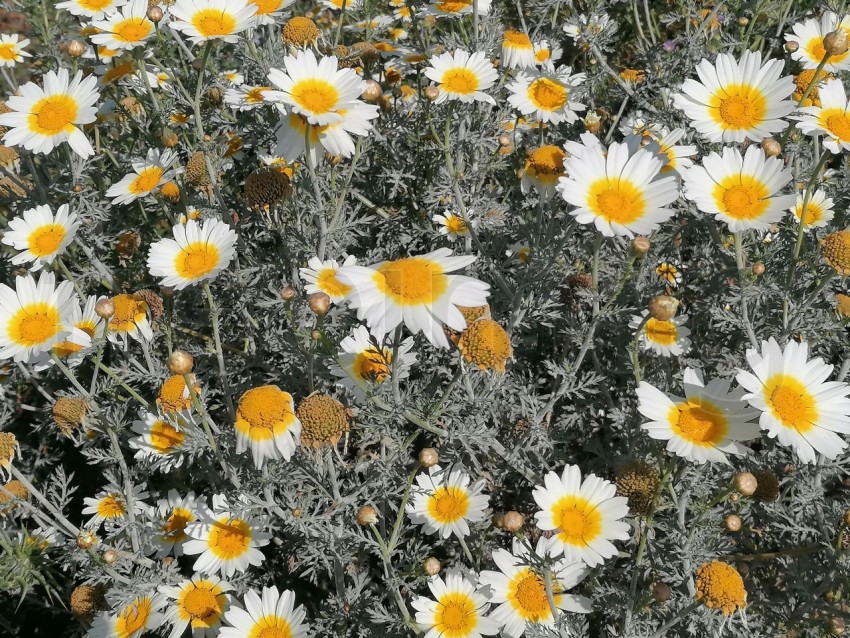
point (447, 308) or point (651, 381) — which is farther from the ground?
point (651, 381)

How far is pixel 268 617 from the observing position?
2.20 meters

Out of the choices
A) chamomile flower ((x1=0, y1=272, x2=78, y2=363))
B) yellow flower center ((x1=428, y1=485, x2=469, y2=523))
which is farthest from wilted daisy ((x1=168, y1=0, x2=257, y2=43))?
yellow flower center ((x1=428, y1=485, x2=469, y2=523))

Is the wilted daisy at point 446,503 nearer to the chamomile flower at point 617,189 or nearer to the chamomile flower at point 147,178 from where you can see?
the chamomile flower at point 617,189

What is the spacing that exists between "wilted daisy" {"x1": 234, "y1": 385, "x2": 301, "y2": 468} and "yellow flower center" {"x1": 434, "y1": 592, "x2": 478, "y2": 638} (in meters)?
0.74

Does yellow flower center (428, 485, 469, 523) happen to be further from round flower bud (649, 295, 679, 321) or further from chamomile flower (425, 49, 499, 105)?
chamomile flower (425, 49, 499, 105)

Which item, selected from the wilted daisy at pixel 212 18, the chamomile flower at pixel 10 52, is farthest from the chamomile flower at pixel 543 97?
the chamomile flower at pixel 10 52

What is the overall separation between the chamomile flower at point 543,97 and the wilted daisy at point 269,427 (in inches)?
65.4

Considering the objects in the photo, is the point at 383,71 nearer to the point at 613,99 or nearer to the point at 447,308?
the point at 613,99

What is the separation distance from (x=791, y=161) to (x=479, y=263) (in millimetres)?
1433

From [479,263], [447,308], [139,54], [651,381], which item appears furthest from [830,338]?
[139,54]

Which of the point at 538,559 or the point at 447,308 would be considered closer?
the point at 447,308

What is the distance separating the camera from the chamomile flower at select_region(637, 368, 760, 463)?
189 centimetres

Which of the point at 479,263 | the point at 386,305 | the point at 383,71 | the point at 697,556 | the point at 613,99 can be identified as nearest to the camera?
the point at 386,305

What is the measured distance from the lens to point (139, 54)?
9.15 feet
